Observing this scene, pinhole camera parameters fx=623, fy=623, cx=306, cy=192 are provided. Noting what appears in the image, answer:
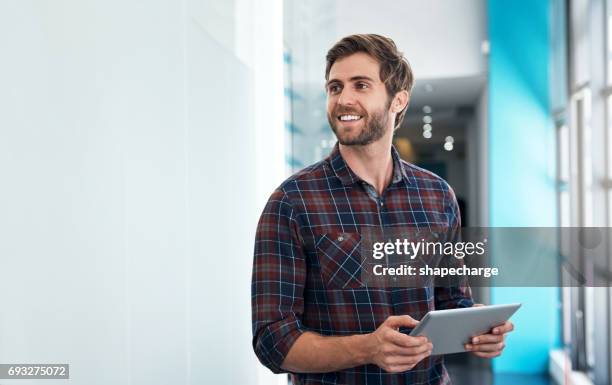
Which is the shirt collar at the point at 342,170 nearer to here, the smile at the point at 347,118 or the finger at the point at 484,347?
the smile at the point at 347,118

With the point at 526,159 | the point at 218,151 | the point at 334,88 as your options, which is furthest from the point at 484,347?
the point at 526,159

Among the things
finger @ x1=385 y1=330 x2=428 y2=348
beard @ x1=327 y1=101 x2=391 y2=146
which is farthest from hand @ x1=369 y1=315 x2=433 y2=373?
beard @ x1=327 y1=101 x2=391 y2=146

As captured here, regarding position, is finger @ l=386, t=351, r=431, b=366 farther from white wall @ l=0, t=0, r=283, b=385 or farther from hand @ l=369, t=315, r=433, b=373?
white wall @ l=0, t=0, r=283, b=385

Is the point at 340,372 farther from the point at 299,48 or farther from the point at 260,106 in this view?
the point at 299,48

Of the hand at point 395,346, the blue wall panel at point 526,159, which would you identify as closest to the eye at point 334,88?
the hand at point 395,346

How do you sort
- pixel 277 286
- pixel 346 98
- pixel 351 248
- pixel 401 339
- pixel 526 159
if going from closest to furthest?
pixel 401 339, pixel 277 286, pixel 351 248, pixel 346 98, pixel 526 159

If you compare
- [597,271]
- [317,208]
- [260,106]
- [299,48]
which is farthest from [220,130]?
[597,271]

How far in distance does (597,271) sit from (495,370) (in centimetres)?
115

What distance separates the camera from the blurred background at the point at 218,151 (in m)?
1.10

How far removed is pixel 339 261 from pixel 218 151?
73 centimetres

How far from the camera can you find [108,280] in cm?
128

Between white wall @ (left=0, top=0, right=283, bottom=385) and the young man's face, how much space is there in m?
0.43

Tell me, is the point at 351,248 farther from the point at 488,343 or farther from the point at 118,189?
the point at 118,189

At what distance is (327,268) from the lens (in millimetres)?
1498
